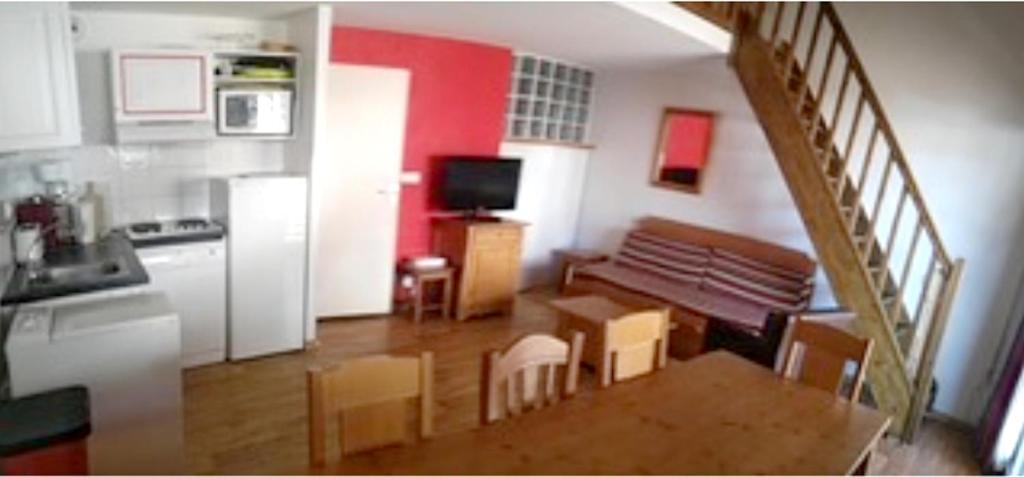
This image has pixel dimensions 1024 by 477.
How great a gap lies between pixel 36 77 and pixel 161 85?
0.70 m

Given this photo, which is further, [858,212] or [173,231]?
[858,212]

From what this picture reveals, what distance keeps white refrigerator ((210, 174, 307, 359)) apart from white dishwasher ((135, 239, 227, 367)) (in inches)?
2.3

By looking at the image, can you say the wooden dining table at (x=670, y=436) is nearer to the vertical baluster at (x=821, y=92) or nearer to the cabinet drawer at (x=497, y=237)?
the vertical baluster at (x=821, y=92)

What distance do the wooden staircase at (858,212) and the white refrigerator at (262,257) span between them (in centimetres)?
256

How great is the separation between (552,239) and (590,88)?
1.44m

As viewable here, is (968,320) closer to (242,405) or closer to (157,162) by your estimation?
(242,405)

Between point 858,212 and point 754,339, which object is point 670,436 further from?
point 858,212

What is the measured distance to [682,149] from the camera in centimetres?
540

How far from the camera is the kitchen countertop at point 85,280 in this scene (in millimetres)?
2516

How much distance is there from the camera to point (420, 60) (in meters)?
4.48

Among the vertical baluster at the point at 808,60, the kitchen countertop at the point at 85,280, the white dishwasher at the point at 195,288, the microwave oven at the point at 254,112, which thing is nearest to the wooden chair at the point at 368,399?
the kitchen countertop at the point at 85,280

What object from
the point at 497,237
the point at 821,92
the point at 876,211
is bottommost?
the point at 497,237

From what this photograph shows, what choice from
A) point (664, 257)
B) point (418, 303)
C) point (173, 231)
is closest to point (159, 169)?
point (173, 231)

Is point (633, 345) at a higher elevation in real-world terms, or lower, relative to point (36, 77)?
lower
